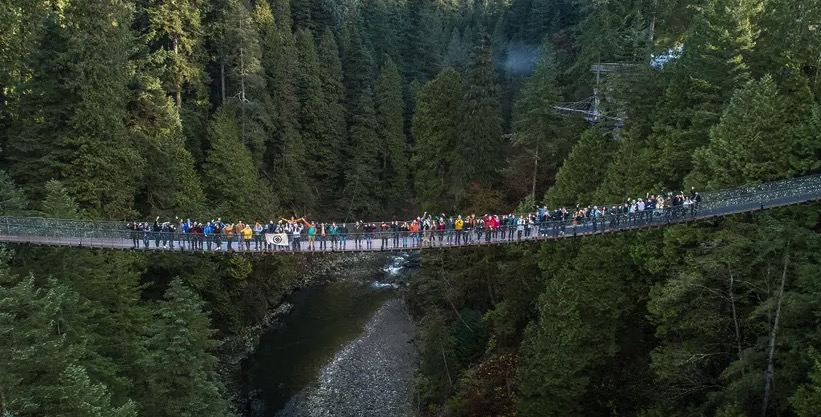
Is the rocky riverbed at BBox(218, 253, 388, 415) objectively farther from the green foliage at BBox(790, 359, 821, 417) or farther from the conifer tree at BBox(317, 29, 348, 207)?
the green foliage at BBox(790, 359, 821, 417)

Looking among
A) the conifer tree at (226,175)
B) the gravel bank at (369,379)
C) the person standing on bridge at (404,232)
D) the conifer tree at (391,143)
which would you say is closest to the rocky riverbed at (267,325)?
the gravel bank at (369,379)

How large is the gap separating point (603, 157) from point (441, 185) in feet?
45.0

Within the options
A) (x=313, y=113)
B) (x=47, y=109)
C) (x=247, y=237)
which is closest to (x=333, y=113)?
(x=313, y=113)

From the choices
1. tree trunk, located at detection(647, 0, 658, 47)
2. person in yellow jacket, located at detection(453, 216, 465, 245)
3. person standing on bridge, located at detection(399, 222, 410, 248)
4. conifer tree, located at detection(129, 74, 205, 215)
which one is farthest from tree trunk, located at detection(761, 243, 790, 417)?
conifer tree, located at detection(129, 74, 205, 215)

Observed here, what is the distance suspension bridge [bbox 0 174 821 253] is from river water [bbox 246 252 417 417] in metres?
11.1

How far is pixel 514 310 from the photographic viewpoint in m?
31.5

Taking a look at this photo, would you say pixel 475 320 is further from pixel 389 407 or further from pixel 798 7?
pixel 798 7

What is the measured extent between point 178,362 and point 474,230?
1199cm

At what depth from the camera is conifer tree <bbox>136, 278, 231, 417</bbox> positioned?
19516 mm

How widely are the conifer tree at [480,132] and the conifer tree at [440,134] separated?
118 inches

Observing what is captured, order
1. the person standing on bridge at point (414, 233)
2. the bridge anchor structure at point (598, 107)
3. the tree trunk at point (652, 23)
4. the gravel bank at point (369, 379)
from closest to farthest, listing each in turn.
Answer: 1. the person standing on bridge at point (414, 233)
2. the bridge anchor structure at point (598, 107)
3. the gravel bank at point (369, 379)
4. the tree trunk at point (652, 23)

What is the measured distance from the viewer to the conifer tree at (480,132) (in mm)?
36344

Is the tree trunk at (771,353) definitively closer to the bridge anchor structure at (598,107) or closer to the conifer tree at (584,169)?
the conifer tree at (584,169)

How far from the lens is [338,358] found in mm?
36938
